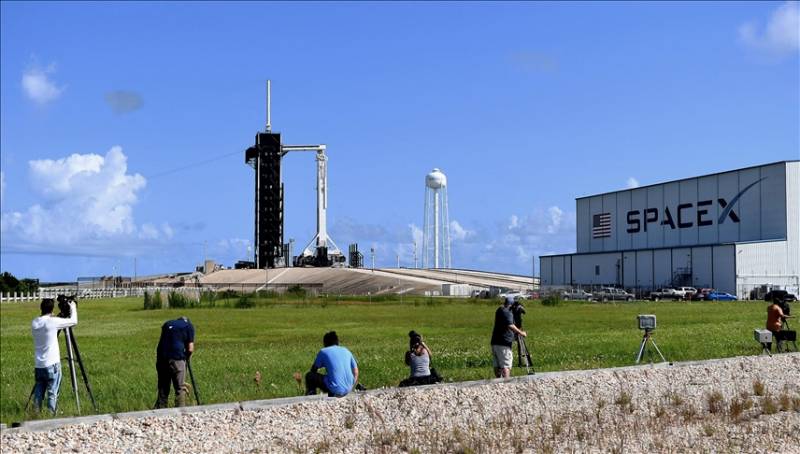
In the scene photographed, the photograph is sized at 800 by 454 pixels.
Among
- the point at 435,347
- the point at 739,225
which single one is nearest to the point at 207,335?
the point at 435,347

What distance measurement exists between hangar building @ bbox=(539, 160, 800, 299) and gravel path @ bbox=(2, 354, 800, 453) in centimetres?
6834

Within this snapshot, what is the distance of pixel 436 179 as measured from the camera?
14375 cm

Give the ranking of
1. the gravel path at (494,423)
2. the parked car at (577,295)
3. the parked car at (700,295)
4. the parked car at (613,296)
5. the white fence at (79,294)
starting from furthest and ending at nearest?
the parked car at (577,295) < the white fence at (79,294) < the parked car at (613,296) < the parked car at (700,295) < the gravel path at (494,423)

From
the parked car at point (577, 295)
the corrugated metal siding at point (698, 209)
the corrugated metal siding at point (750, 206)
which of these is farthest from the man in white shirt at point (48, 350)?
the corrugated metal siding at point (750, 206)

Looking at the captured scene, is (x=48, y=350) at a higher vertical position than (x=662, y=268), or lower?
lower

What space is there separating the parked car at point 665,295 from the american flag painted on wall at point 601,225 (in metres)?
24.5

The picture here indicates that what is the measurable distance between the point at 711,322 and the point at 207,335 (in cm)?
2121

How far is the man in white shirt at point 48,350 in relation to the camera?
552 inches

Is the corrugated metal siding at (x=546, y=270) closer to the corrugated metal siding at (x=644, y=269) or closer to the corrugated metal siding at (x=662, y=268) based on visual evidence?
the corrugated metal siding at (x=644, y=269)

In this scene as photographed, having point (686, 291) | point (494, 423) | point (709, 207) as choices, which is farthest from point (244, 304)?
point (494, 423)

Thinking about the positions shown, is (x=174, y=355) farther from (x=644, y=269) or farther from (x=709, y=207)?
(x=709, y=207)

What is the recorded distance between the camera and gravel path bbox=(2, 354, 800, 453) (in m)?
12.8

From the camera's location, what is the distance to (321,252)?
145375 mm

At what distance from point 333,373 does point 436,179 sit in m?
129
